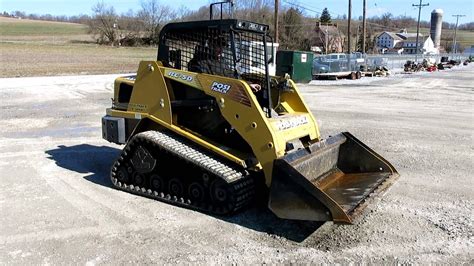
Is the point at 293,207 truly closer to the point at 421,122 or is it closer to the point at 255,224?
the point at 255,224

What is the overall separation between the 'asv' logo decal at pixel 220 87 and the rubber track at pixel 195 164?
0.72m

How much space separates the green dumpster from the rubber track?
Answer: 16.2m

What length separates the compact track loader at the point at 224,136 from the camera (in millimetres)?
4790

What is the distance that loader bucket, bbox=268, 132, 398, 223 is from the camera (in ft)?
13.9

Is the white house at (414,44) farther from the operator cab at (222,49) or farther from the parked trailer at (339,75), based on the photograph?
the operator cab at (222,49)

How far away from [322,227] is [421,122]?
792 cm

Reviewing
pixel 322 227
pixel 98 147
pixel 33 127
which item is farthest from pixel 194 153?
pixel 33 127

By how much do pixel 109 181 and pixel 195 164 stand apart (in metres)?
1.84

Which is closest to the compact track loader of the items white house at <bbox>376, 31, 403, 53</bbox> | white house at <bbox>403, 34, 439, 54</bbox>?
white house at <bbox>403, 34, 439, 54</bbox>

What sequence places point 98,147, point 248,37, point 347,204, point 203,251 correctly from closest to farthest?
point 203,251, point 347,204, point 248,37, point 98,147

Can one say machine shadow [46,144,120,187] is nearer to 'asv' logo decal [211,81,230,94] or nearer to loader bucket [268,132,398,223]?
'asv' logo decal [211,81,230,94]

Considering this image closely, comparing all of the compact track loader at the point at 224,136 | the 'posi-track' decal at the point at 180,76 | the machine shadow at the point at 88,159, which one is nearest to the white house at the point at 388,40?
the machine shadow at the point at 88,159

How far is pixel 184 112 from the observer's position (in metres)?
5.68

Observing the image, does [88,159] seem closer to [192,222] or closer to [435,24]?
[192,222]
